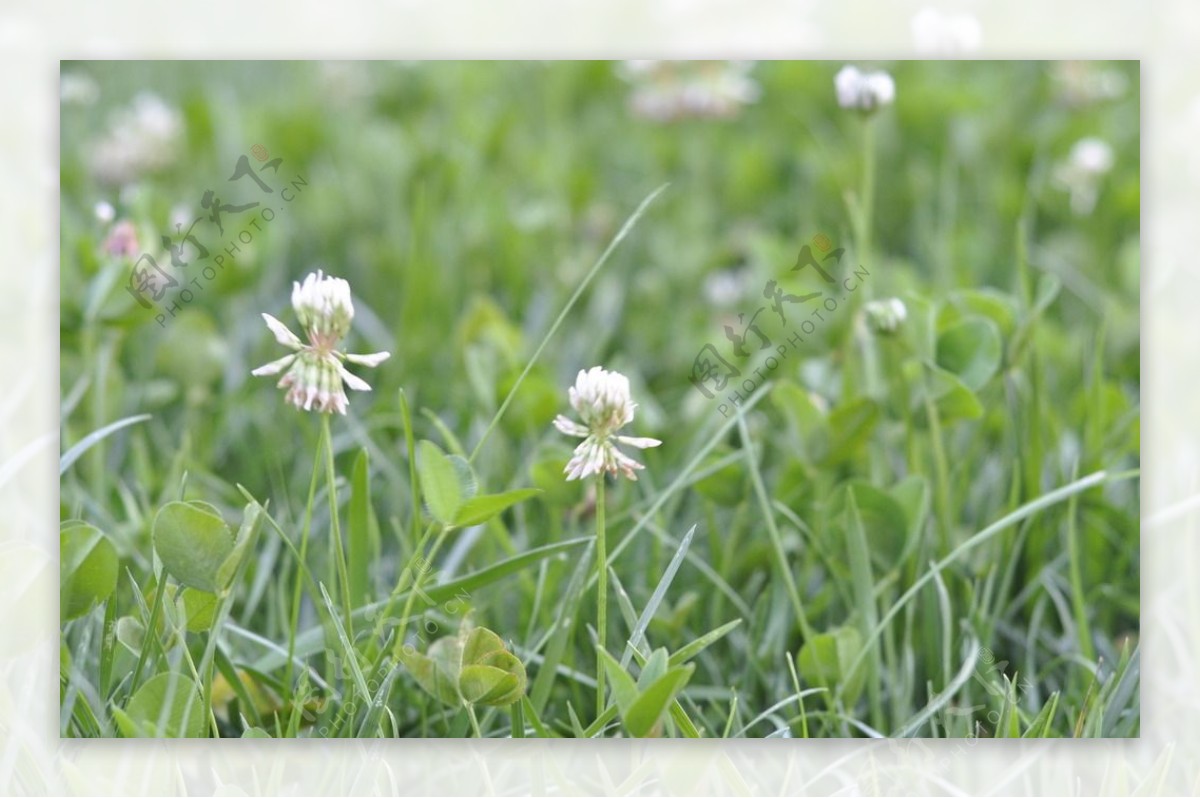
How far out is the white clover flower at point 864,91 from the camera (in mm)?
1197

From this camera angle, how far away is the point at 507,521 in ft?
4.06

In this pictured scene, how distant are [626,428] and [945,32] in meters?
0.48

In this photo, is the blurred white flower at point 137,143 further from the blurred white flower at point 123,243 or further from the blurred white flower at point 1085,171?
the blurred white flower at point 1085,171

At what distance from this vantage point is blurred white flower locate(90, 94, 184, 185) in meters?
1.61

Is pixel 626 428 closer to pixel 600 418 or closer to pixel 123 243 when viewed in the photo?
pixel 600 418

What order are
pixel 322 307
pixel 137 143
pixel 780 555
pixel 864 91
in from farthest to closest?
pixel 137 143 → pixel 864 91 → pixel 780 555 → pixel 322 307

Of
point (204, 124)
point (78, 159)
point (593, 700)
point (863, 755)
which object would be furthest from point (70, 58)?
point (863, 755)

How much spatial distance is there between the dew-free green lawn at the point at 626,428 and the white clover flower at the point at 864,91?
0.12ft

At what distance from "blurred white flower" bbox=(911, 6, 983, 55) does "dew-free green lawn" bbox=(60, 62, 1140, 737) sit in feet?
0.41

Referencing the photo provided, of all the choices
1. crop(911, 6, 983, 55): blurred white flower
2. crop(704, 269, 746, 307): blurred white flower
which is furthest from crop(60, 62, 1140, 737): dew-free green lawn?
crop(911, 6, 983, 55): blurred white flower

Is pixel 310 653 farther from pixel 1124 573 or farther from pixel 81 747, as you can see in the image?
pixel 1124 573

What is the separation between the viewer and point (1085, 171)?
166cm

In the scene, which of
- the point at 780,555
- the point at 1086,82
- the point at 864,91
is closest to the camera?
the point at 780,555

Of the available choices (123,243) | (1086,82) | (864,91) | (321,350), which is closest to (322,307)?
(321,350)
